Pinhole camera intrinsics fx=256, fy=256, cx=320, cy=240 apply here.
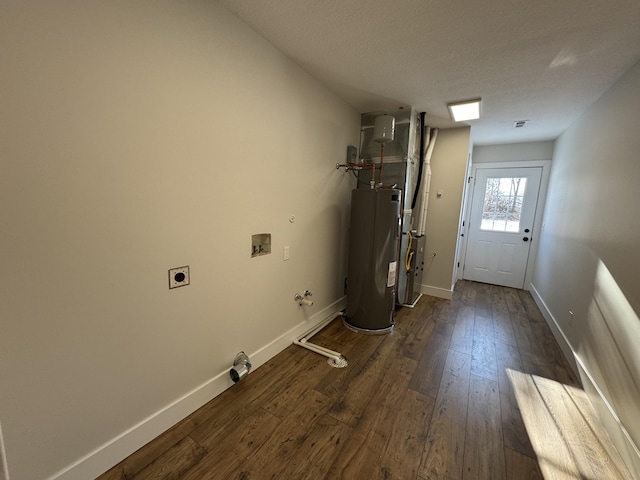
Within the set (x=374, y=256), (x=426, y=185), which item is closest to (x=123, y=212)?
(x=374, y=256)

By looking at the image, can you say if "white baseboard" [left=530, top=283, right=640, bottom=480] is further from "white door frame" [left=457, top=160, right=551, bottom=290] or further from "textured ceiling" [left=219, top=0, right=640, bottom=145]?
"textured ceiling" [left=219, top=0, right=640, bottom=145]

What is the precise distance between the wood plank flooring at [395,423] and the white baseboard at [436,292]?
1297mm

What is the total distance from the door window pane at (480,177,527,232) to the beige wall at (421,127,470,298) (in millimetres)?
1283

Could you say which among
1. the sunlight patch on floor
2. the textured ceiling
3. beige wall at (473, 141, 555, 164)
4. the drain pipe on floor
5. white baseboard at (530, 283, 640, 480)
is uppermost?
the textured ceiling

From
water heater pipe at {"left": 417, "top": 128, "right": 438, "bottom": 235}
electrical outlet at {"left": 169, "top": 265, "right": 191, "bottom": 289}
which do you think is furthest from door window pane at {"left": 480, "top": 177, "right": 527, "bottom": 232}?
electrical outlet at {"left": 169, "top": 265, "right": 191, "bottom": 289}

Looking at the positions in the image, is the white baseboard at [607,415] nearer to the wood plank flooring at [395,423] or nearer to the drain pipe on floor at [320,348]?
the wood plank flooring at [395,423]

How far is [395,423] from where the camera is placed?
1.60 meters

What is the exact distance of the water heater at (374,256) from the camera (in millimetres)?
2588

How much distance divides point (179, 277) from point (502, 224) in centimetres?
497

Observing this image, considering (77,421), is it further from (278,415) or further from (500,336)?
(500,336)

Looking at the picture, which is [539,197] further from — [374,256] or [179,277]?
[179,277]

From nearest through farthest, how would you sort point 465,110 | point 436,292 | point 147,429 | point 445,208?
point 147,429 → point 465,110 → point 445,208 → point 436,292

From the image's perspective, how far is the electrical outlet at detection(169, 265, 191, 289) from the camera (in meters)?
1.44

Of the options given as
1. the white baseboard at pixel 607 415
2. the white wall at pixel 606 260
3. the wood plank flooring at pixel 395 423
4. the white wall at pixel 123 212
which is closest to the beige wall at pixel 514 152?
the white wall at pixel 606 260
